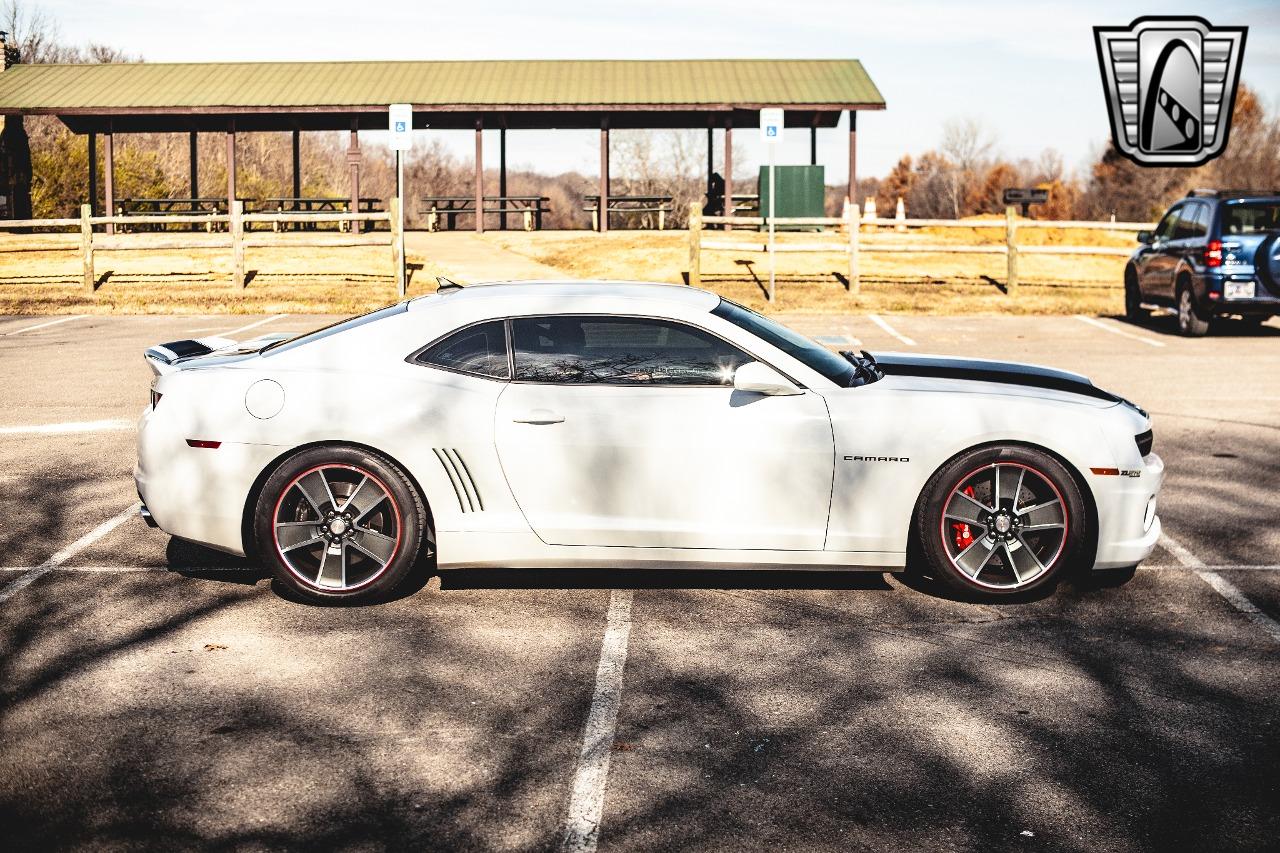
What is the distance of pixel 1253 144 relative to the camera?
77062 mm

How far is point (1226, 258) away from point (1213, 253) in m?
0.18

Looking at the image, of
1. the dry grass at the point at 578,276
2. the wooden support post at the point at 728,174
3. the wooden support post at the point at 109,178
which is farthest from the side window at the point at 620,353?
the wooden support post at the point at 109,178

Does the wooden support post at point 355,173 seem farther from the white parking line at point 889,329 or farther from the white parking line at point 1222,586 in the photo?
the white parking line at point 1222,586

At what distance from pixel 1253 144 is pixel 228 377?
3146 inches

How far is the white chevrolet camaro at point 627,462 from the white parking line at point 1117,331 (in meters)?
13.6

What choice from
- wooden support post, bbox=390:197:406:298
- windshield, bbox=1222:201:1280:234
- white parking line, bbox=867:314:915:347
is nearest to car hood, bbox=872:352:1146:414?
white parking line, bbox=867:314:915:347

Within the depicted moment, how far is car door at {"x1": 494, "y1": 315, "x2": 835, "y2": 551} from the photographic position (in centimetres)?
616

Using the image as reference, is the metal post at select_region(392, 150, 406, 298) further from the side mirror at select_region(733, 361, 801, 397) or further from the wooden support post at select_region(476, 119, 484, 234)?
the side mirror at select_region(733, 361, 801, 397)

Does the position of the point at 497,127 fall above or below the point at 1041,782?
above

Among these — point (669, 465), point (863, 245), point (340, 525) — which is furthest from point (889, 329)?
point (340, 525)

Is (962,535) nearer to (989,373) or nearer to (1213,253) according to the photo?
(989,373)

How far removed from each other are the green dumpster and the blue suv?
14.9 m

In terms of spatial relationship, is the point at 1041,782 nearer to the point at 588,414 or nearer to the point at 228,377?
the point at 588,414

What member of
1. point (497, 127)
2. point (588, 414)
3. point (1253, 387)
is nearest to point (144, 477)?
point (588, 414)
